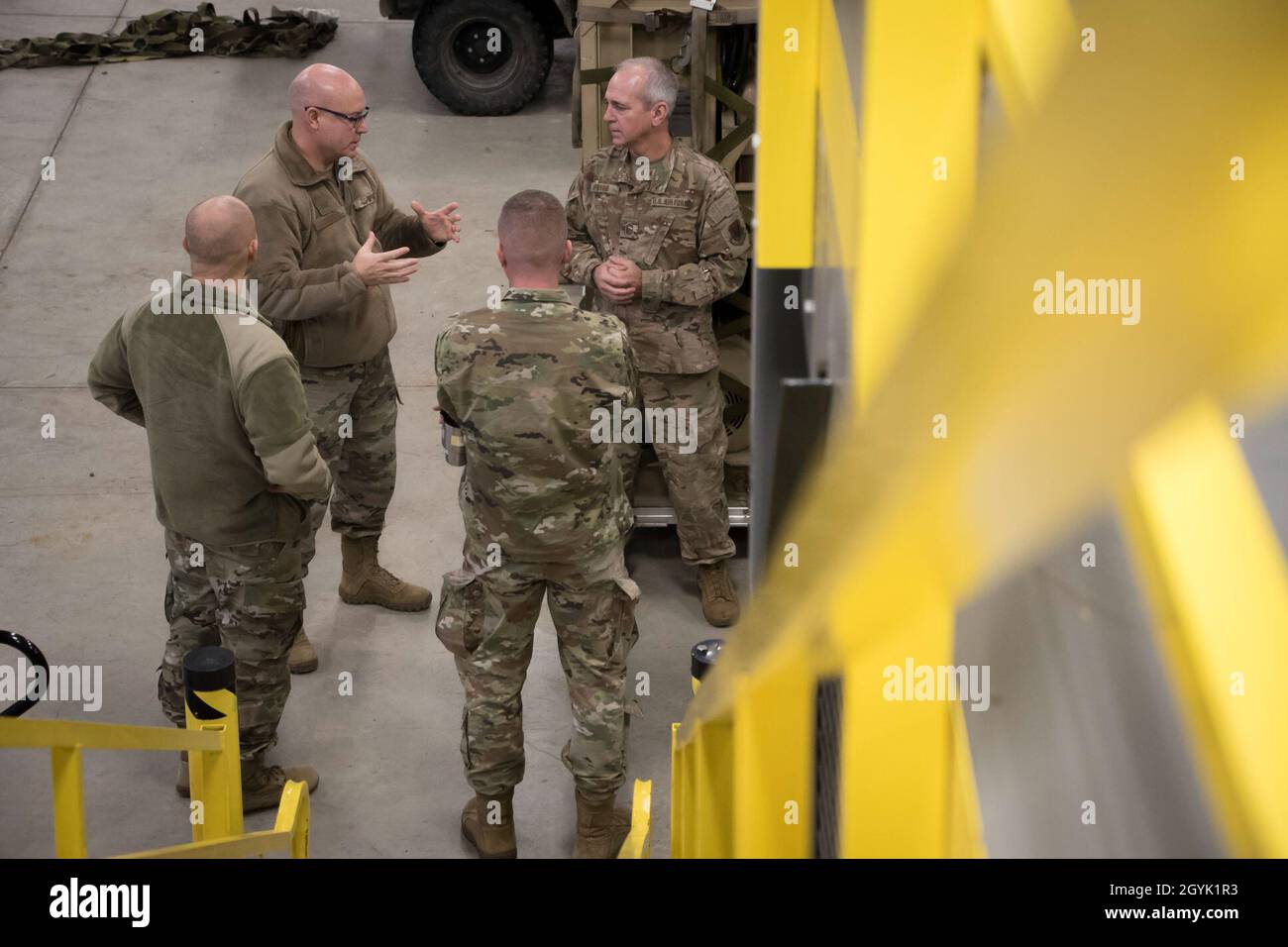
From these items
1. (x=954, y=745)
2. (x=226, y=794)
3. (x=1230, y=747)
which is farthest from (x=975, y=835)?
(x=226, y=794)

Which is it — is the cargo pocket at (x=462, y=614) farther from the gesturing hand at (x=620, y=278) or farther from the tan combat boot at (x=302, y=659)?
the gesturing hand at (x=620, y=278)

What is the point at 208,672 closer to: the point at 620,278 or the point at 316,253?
the point at 316,253

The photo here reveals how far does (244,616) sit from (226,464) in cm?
49

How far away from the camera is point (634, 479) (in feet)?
18.5

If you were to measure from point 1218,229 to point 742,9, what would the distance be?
196 inches

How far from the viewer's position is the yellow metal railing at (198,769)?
85.7 inches

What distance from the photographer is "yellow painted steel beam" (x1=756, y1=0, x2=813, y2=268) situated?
1.25 metres

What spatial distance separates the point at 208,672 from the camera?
3.27 meters

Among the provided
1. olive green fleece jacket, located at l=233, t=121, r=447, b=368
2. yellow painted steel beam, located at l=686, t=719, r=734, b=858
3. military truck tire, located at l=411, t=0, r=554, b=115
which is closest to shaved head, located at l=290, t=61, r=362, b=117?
olive green fleece jacket, located at l=233, t=121, r=447, b=368

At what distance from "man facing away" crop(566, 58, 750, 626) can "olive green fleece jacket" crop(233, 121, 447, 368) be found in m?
0.67

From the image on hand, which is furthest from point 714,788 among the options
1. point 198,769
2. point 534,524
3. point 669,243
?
point 669,243

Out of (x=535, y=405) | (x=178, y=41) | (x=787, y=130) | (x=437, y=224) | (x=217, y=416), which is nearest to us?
(x=787, y=130)

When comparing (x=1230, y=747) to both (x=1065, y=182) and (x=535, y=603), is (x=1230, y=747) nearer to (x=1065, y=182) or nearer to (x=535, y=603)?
(x=1065, y=182)
